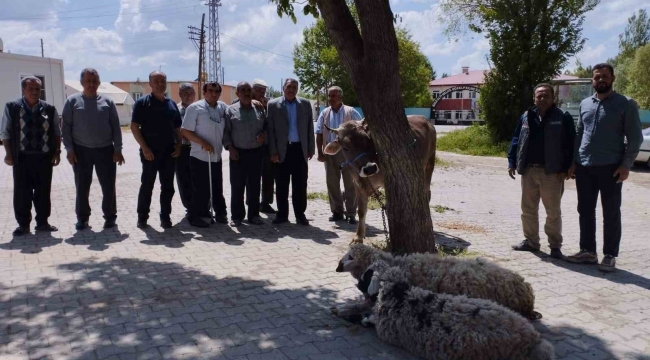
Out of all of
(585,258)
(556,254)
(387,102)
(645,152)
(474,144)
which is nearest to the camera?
(387,102)

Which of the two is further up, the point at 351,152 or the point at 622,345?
the point at 351,152

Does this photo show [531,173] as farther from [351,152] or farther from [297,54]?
[297,54]

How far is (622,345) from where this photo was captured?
4188 millimetres

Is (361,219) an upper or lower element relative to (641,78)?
lower

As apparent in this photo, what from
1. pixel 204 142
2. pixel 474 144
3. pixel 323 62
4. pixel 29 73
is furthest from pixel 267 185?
pixel 323 62

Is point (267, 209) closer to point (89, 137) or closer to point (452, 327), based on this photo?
point (89, 137)

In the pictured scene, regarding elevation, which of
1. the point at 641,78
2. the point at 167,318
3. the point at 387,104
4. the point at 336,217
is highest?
the point at 641,78

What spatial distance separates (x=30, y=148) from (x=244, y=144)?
2933 mm

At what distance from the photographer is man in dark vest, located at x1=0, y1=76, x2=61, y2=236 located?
7.33m

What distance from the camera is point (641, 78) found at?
4250 centimetres

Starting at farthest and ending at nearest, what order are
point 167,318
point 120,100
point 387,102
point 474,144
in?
point 120,100 < point 474,144 < point 387,102 < point 167,318

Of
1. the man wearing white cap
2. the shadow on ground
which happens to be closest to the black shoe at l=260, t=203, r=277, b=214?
the man wearing white cap

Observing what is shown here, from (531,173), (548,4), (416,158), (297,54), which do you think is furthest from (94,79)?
(297,54)

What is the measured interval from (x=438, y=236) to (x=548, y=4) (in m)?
16.5
